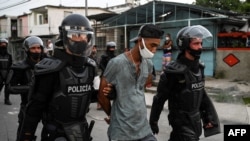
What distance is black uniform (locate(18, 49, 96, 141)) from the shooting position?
9.34 ft

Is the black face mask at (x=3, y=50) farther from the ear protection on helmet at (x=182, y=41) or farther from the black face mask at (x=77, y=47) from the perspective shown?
the black face mask at (x=77, y=47)

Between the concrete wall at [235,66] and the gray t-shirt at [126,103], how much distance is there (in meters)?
10.1

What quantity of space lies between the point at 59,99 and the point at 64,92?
0.07m

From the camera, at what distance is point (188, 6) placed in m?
14.3

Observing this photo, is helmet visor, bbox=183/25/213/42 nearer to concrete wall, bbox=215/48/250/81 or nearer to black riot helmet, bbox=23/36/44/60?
black riot helmet, bbox=23/36/44/60

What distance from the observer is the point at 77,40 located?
2.98m

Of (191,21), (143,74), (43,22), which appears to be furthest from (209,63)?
(43,22)

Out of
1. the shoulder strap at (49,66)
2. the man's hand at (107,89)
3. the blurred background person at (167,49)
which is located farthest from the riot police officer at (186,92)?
the blurred background person at (167,49)

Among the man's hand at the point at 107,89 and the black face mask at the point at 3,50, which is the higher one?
the black face mask at the point at 3,50

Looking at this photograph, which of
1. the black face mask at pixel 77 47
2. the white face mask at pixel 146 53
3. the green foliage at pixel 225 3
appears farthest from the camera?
the green foliage at pixel 225 3

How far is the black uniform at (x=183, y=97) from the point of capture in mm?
3645

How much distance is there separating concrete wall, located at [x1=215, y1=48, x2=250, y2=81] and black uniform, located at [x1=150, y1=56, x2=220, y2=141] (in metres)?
9.22

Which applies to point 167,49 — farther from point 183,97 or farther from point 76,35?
point 76,35

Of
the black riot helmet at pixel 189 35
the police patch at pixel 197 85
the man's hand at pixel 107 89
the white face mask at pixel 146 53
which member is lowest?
the police patch at pixel 197 85
